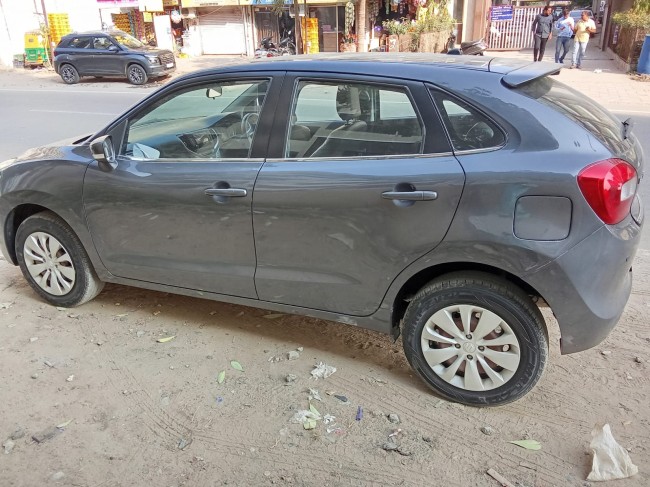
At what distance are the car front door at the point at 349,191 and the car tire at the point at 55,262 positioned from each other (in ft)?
4.79

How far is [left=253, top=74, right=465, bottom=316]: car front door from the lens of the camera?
9.18ft

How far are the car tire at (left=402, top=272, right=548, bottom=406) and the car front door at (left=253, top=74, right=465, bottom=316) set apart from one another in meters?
0.25

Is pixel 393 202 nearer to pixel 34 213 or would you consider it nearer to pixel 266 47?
pixel 34 213

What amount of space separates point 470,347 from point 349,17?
23155 millimetres

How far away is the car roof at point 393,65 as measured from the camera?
2.91m

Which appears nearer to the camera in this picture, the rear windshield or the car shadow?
the rear windshield

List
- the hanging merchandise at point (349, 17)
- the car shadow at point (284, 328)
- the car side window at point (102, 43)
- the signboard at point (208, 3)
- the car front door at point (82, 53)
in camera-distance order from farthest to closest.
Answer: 1. the signboard at point (208, 3)
2. the hanging merchandise at point (349, 17)
3. the car front door at point (82, 53)
4. the car side window at point (102, 43)
5. the car shadow at point (284, 328)

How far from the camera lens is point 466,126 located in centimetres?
277

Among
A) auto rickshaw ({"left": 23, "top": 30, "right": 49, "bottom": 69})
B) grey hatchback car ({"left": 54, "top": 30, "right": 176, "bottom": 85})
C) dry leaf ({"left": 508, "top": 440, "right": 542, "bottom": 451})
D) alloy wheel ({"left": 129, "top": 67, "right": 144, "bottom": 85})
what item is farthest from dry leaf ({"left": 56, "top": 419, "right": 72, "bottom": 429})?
auto rickshaw ({"left": 23, "top": 30, "right": 49, "bottom": 69})

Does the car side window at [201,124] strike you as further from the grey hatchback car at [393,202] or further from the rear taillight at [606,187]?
the rear taillight at [606,187]

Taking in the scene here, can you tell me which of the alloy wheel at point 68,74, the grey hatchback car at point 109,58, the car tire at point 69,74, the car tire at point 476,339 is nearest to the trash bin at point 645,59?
the grey hatchback car at point 109,58

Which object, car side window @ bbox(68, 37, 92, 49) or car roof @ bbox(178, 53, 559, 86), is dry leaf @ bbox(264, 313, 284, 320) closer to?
car roof @ bbox(178, 53, 559, 86)

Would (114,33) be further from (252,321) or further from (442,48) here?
(252,321)

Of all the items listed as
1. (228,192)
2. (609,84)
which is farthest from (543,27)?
(228,192)
